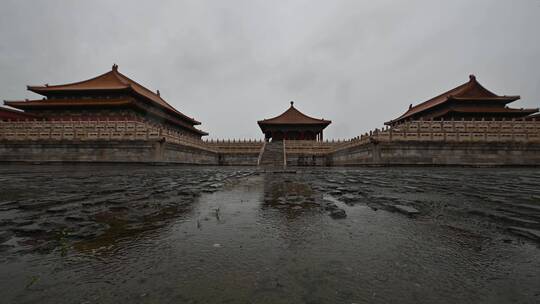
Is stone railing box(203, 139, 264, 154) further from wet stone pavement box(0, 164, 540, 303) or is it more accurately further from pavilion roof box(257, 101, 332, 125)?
wet stone pavement box(0, 164, 540, 303)

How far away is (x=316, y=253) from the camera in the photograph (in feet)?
5.41

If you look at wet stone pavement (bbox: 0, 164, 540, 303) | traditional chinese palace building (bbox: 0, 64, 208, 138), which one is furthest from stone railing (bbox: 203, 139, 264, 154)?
wet stone pavement (bbox: 0, 164, 540, 303)

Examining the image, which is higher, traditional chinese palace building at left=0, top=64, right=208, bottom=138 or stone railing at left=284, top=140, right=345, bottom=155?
traditional chinese palace building at left=0, top=64, right=208, bottom=138

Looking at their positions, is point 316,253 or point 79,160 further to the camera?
point 79,160

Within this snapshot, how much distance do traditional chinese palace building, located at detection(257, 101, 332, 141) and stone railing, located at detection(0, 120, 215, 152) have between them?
2121cm

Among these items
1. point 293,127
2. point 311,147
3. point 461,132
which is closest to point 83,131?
point 311,147

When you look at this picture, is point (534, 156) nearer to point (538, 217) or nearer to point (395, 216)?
point (538, 217)

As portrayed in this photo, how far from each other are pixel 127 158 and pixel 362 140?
15.6 meters

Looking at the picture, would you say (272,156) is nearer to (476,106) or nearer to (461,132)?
(461,132)

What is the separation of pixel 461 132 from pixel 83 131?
976 inches

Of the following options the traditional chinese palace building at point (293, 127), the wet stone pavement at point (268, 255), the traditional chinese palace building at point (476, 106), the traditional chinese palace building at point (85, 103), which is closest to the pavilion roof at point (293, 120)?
the traditional chinese palace building at point (293, 127)

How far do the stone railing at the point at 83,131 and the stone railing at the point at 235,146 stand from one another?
1029 cm

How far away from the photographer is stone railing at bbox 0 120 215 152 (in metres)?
16.1

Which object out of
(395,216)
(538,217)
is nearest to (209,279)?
(395,216)
